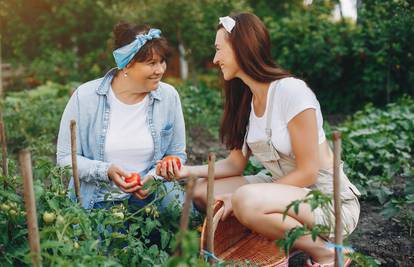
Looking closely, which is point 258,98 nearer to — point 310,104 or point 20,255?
point 310,104

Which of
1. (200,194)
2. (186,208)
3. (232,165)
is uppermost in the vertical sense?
(186,208)

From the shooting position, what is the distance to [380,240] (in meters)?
3.03

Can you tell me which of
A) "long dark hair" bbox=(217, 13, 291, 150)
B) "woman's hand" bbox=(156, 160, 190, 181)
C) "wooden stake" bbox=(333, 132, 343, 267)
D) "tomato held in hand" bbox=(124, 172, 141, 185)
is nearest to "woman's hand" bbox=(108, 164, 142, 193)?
"tomato held in hand" bbox=(124, 172, 141, 185)

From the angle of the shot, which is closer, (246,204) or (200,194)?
(246,204)

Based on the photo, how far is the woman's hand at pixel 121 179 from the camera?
102 inches

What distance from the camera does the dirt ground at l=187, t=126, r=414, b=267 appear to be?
280cm

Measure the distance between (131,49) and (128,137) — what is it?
0.45 meters

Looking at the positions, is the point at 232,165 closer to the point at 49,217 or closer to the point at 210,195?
the point at 210,195

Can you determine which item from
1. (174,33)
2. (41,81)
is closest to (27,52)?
(41,81)

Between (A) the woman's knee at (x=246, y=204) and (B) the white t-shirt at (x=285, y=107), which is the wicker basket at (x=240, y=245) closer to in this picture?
(A) the woman's knee at (x=246, y=204)

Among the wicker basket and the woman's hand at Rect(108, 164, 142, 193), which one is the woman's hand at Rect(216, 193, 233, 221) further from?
the woman's hand at Rect(108, 164, 142, 193)

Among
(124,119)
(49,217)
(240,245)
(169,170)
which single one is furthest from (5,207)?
(240,245)

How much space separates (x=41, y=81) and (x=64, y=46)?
1.92 metres

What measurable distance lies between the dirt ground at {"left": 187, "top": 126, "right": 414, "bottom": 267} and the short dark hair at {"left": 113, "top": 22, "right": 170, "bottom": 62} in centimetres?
125
